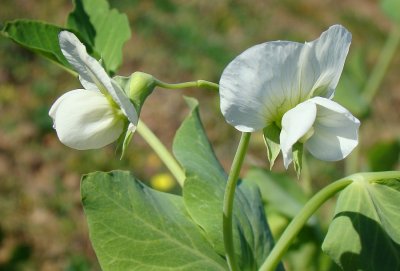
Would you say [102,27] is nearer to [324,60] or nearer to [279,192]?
[324,60]

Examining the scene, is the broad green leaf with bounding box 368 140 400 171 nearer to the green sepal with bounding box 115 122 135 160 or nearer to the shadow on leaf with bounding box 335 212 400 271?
the shadow on leaf with bounding box 335 212 400 271

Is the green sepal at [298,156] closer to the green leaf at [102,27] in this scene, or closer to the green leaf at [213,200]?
the green leaf at [213,200]

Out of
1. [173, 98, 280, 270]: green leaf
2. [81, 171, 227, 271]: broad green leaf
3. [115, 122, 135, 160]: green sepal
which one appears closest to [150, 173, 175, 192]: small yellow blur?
[173, 98, 280, 270]: green leaf

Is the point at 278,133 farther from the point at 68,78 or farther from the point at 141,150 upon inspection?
the point at 68,78

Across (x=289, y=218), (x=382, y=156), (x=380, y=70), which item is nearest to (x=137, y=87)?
(x=289, y=218)

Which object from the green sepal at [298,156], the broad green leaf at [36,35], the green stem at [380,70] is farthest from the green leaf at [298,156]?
the green stem at [380,70]

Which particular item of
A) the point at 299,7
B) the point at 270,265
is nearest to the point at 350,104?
the point at 270,265
